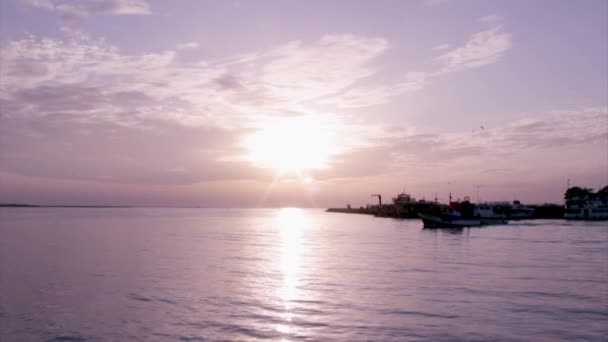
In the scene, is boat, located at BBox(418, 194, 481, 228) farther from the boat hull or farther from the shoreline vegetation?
the shoreline vegetation

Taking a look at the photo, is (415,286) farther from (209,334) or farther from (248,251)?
(248,251)

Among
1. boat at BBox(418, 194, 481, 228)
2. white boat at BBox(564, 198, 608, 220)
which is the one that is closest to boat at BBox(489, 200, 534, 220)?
white boat at BBox(564, 198, 608, 220)

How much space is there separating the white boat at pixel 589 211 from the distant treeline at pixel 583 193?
17.7m

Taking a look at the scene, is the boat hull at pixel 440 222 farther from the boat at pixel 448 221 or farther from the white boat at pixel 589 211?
the white boat at pixel 589 211

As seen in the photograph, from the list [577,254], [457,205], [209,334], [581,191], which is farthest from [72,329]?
[581,191]

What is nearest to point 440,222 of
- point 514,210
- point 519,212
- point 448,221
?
point 448,221

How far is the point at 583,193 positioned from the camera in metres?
186

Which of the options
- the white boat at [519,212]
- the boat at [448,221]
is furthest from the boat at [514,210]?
the boat at [448,221]

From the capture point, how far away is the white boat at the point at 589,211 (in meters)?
153

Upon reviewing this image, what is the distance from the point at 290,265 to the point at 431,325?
22.2 m

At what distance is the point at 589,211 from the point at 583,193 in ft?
118

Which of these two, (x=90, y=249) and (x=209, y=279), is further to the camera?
(x=90, y=249)

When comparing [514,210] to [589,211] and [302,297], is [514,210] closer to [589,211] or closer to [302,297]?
[589,211]

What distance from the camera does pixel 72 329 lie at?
70.0ft
